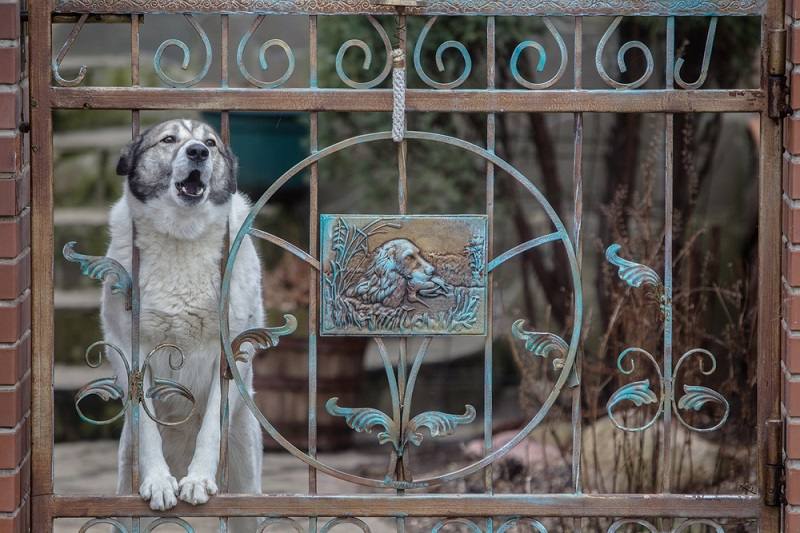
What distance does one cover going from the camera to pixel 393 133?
9.04ft

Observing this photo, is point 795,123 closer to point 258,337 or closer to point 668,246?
point 668,246

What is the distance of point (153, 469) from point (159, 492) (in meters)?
0.09

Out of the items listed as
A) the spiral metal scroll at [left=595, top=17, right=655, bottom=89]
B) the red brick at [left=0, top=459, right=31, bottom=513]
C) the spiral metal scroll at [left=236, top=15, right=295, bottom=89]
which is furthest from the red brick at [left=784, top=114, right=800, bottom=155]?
the red brick at [left=0, top=459, right=31, bottom=513]

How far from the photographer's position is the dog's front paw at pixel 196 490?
282 cm

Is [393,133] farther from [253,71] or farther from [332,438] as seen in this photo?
[253,71]

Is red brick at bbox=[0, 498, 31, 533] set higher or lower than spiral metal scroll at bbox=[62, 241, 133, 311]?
lower

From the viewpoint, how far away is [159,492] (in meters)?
2.82

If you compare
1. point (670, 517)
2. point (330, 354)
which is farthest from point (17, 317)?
point (330, 354)

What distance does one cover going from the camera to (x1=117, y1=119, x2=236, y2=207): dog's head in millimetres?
2895

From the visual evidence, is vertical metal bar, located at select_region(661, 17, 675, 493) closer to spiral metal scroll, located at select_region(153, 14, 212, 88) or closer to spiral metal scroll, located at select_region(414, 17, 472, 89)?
spiral metal scroll, located at select_region(414, 17, 472, 89)

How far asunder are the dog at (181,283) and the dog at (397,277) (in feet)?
1.48

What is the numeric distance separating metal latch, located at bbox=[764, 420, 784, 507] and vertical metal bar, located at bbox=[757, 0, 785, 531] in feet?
0.04

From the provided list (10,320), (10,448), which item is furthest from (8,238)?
(10,448)

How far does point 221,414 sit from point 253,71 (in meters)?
5.10
